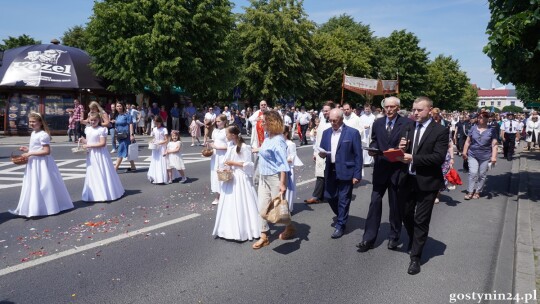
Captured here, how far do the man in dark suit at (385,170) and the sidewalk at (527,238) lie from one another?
4.81 ft

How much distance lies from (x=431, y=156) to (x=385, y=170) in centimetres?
84

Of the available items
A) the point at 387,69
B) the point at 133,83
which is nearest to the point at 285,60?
the point at 133,83

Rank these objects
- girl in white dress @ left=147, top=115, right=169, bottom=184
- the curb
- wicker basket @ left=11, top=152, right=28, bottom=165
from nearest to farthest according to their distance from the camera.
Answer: the curb, wicker basket @ left=11, top=152, right=28, bottom=165, girl in white dress @ left=147, top=115, right=169, bottom=184

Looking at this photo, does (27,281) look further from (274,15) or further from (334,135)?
(274,15)

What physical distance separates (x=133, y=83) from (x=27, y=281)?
21359 millimetres

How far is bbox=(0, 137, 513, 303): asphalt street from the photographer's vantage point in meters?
4.16

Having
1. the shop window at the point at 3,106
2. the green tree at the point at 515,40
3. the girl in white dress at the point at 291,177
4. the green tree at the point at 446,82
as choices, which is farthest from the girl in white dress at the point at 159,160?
the green tree at the point at 446,82

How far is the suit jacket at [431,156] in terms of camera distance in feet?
15.1

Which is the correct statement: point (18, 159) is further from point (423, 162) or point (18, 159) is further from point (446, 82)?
point (446, 82)

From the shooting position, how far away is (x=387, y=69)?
57.5m

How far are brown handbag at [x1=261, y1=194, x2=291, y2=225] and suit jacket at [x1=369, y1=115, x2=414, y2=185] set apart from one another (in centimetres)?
129

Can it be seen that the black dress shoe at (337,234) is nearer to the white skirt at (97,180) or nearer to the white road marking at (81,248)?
the white road marking at (81,248)

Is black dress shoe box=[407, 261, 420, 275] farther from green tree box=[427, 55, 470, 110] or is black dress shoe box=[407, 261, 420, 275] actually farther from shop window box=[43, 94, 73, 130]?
green tree box=[427, 55, 470, 110]

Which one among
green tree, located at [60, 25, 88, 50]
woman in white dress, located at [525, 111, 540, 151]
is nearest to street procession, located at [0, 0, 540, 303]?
woman in white dress, located at [525, 111, 540, 151]
